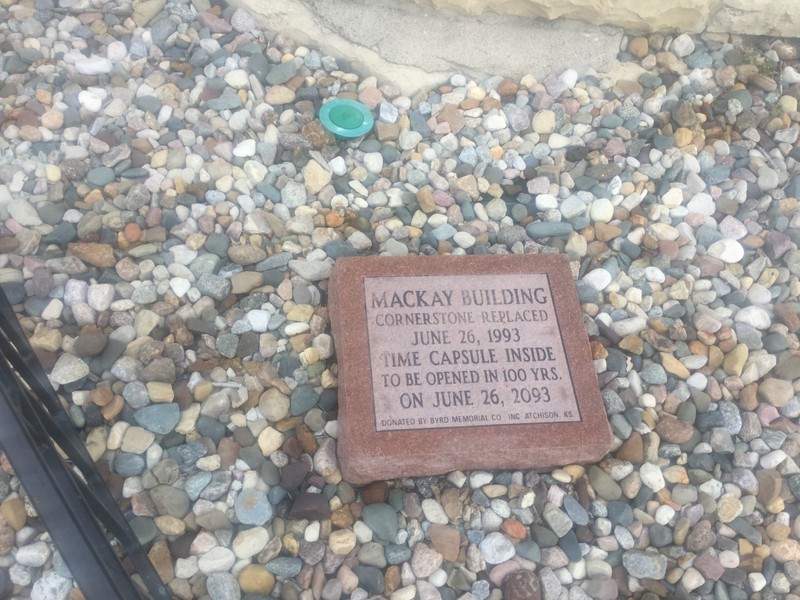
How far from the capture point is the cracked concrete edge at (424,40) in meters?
2.77

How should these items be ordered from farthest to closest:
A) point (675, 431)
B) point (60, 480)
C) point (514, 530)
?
point (675, 431)
point (514, 530)
point (60, 480)

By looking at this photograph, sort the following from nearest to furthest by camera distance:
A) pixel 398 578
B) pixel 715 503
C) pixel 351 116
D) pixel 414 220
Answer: pixel 398 578
pixel 715 503
pixel 414 220
pixel 351 116

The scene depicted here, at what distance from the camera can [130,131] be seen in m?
2.51

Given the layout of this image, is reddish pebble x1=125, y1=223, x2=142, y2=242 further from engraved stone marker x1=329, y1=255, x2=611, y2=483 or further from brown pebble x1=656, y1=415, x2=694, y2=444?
brown pebble x1=656, y1=415, x2=694, y2=444

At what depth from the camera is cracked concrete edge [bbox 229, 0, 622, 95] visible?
9.09 ft

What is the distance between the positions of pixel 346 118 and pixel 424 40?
496mm

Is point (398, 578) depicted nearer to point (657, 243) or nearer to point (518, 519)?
point (518, 519)

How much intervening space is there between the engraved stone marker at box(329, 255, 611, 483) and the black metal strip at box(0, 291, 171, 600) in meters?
0.59

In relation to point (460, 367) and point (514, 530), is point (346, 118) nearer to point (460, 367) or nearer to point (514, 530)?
point (460, 367)

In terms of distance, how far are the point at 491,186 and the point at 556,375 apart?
81 cm

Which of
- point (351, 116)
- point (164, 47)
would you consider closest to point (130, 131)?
point (164, 47)

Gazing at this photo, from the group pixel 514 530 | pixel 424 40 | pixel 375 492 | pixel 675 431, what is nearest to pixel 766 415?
pixel 675 431

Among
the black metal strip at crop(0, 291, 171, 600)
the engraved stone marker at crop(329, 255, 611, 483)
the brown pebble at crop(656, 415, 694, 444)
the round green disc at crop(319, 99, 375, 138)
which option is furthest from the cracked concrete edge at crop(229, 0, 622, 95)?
the black metal strip at crop(0, 291, 171, 600)

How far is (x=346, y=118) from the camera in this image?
2.59 m
